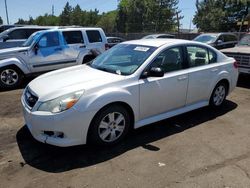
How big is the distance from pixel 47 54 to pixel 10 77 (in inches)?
52.4

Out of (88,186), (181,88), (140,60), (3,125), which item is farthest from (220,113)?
(3,125)

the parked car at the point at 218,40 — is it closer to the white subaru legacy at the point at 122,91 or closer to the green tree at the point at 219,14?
the white subaru legacy at the point at 122,91

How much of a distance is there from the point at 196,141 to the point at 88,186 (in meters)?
2.06

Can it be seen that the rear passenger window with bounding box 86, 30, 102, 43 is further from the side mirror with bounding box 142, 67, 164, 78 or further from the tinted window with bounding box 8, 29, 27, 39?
the side mirror with bounding box 142, 67, 164, 78

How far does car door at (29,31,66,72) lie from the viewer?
9.29 meters

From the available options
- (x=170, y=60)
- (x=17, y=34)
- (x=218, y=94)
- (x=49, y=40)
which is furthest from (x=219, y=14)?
(x=170, y=60)

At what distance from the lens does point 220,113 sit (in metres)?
6.27

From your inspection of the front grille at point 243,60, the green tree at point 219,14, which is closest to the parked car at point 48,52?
the front grille at point 243,60

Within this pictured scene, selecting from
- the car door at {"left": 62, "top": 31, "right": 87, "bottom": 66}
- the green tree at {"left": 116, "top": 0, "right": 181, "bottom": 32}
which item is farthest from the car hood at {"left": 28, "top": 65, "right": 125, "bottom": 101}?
the green tree at {"left": 116, "top": 0, "right": 181, "bottom": 32}

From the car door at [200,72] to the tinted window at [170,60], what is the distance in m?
0.26

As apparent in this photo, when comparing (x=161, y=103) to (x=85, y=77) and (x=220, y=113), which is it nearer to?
(x=85, y=77)

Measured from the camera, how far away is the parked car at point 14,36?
12.8 metres

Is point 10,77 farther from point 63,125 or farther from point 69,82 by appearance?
point 63,125

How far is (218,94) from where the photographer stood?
636cm
